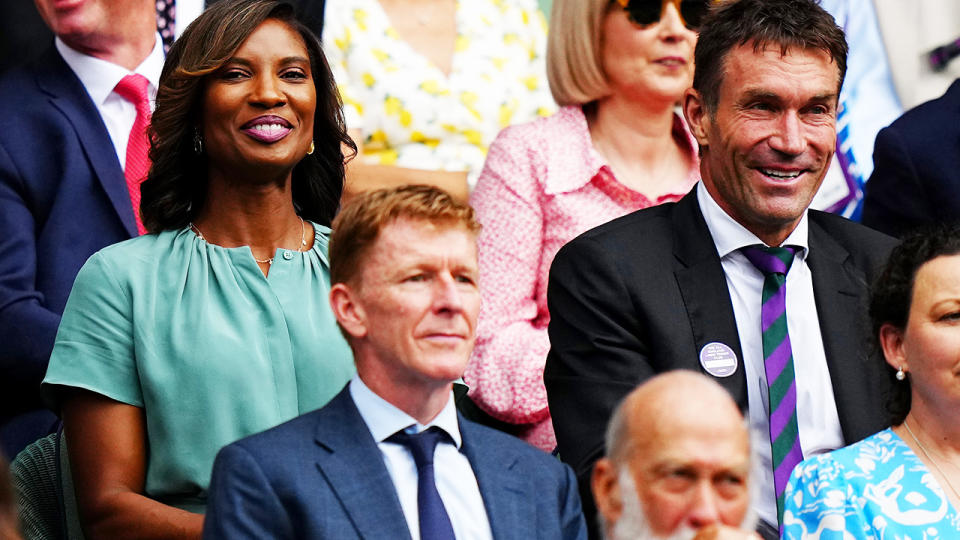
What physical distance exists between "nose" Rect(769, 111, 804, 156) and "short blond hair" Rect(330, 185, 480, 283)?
101 centimetres

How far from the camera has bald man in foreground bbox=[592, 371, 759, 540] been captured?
2.35 metres

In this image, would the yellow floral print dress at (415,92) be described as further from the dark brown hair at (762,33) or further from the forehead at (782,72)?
the forehead at (782,72)

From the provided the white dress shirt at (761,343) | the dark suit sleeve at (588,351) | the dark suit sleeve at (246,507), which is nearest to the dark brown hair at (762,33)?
the white dress shirt at (761,343)

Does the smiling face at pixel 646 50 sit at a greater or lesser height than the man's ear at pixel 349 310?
greater

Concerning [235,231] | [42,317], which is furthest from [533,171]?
[42,317]

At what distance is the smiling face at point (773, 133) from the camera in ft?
11.6

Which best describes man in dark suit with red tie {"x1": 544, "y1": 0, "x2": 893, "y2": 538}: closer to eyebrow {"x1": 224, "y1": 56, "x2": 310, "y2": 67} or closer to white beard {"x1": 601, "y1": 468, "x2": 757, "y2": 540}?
eyebrow {"x1": 224, "y1": 56, "x2": 310, "y2": 67}

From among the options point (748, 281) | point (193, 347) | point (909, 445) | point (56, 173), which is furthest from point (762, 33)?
point (56, 173)

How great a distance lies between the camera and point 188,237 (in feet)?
11.1

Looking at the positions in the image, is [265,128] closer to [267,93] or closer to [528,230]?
[267,93]

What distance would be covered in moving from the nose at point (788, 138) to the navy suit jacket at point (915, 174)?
2.69 feet

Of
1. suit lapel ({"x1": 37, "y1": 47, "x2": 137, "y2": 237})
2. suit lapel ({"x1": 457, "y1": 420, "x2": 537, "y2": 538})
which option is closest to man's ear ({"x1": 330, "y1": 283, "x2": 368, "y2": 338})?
suit lapel ({"x1": 457, "y1": 420, "x2": 537, "y2": 538})

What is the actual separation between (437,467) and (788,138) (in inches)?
50.5

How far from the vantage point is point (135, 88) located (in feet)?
13.8
